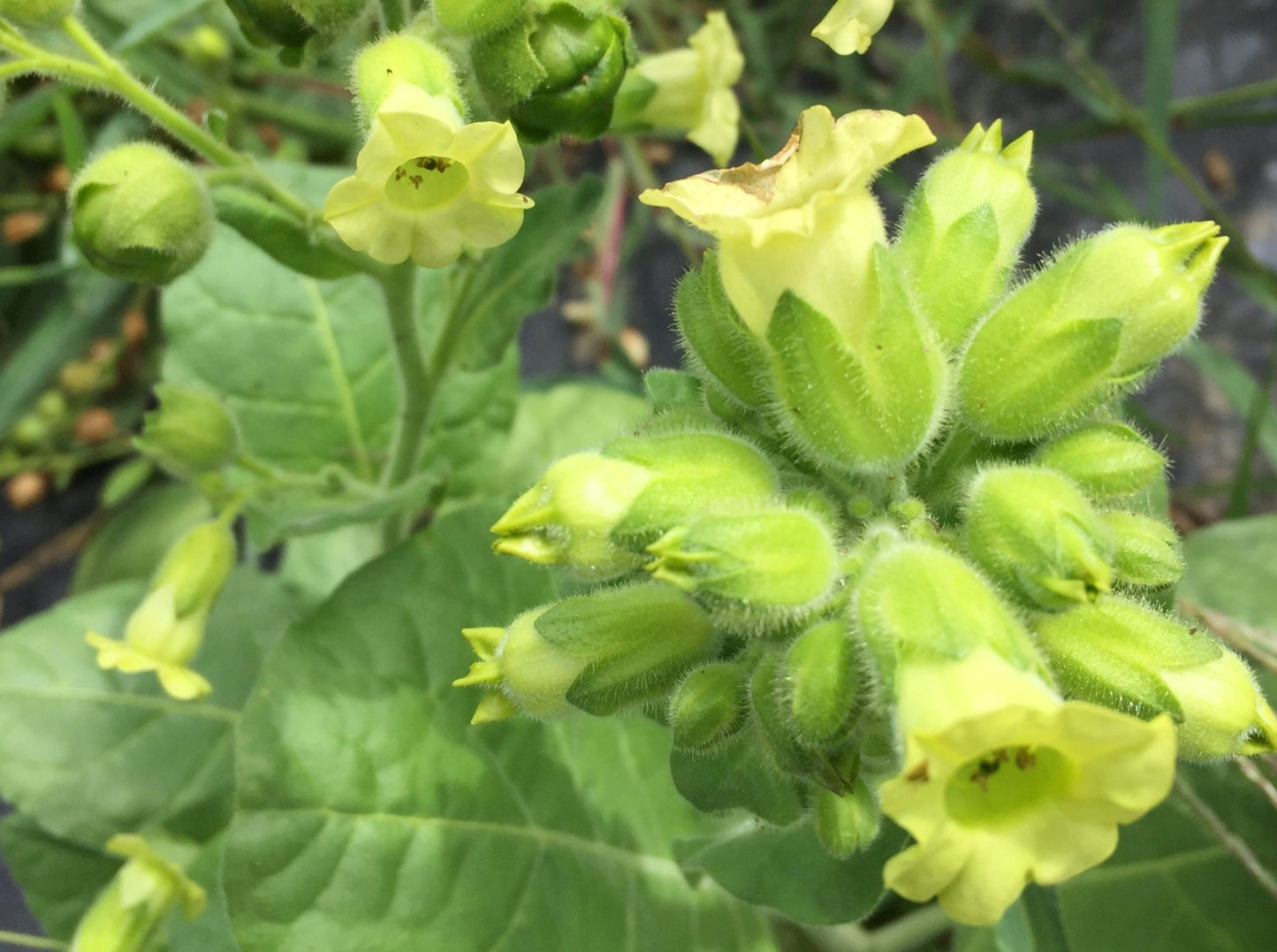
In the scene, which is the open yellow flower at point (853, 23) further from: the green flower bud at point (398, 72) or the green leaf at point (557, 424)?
the green leaf at point (557, 424)

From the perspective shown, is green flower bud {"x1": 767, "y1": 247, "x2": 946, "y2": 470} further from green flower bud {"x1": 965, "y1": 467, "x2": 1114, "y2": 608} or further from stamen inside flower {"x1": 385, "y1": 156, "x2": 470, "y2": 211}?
stamen inside flower {"x1": 385, "y1": 156, "x2": 470, "y2": 211}

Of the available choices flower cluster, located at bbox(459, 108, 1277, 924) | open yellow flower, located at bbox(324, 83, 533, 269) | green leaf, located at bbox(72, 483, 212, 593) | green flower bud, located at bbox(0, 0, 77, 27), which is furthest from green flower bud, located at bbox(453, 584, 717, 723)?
green leaf, located at bbox(72, 483, 212, 593)

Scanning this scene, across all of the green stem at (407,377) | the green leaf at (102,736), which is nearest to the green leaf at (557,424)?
the green stem at (407,377)

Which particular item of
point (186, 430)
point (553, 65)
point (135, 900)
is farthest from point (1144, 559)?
point (135, 900)

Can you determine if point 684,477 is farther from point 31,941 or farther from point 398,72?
point 31,941

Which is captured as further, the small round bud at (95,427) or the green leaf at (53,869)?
the small round bud at (95,427)
